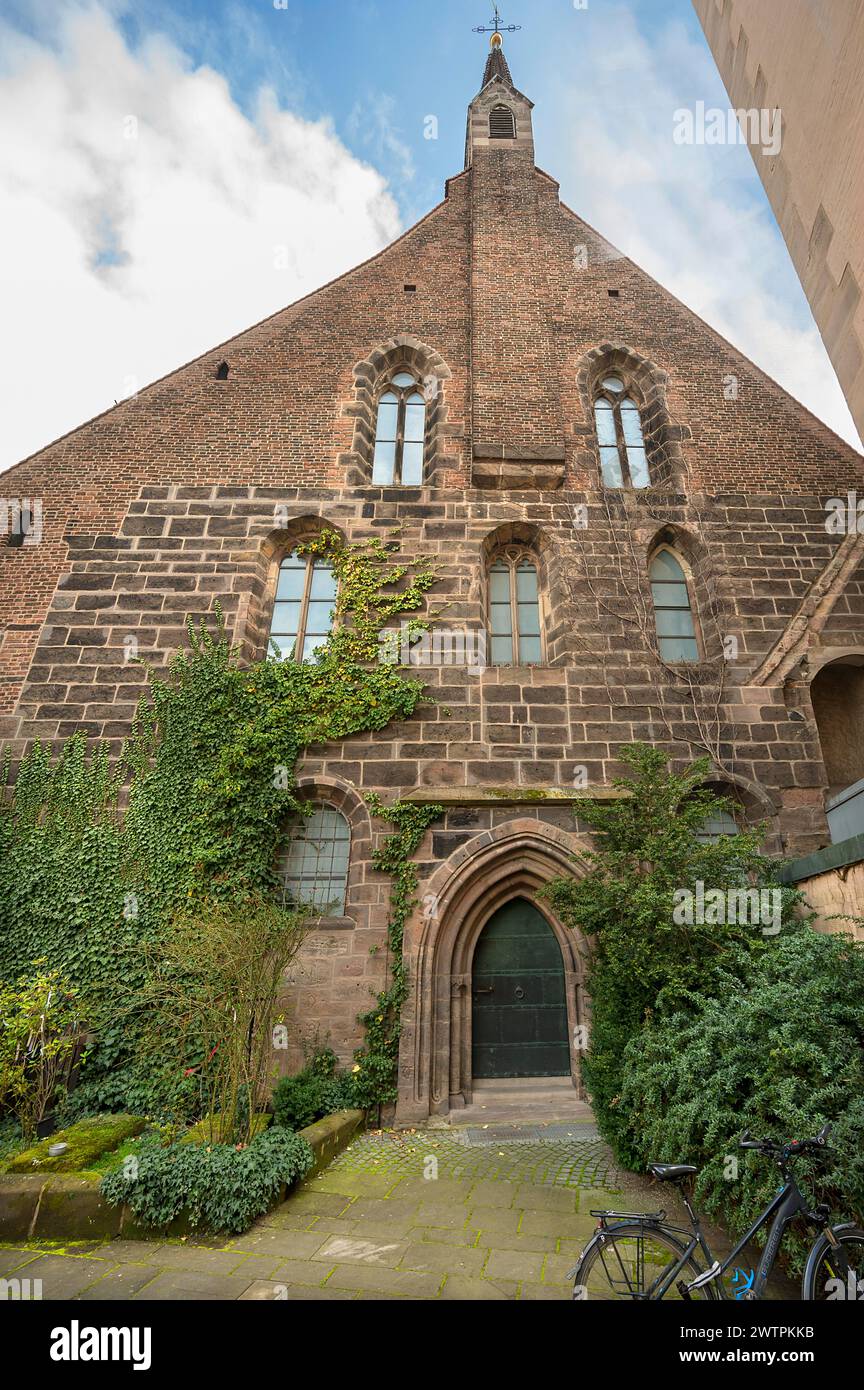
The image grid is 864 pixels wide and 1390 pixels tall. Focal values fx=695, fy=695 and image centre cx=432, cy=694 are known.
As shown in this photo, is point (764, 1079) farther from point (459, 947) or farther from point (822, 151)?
point (822, 151)

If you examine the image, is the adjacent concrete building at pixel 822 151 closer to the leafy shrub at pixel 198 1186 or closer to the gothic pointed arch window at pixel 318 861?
the leafy shrub at pixel 198 1186

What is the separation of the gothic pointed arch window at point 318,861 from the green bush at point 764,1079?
13.1 feet

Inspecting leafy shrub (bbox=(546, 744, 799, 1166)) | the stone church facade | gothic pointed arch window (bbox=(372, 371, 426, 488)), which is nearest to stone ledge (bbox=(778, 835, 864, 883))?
leafy shrub (bbox=(546, 744, 799, 1166))

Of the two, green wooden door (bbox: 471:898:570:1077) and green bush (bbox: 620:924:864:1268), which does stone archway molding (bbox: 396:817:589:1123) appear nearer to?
green wooden door (bbox: 471:898:570:1077)

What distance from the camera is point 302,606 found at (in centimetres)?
978

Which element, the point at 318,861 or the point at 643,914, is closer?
the point at 643,914

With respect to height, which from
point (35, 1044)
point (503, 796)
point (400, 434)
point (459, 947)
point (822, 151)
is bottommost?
point (35, 1044)

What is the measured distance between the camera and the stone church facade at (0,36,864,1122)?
811 cm

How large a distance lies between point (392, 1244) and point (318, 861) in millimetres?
4512

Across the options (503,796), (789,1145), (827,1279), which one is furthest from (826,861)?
(827,1279)

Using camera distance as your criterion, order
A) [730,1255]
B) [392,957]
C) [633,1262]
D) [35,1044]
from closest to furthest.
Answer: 1. [730,1255]
2. [633,1262]
3. [35,1044]
4. [392,957]

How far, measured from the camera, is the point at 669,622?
32.2 feet

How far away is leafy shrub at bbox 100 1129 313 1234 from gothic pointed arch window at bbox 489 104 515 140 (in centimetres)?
1687

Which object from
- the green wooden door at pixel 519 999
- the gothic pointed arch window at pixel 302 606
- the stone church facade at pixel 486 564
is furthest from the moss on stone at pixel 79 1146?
the gothic pointed arch window at pixel 302 606
